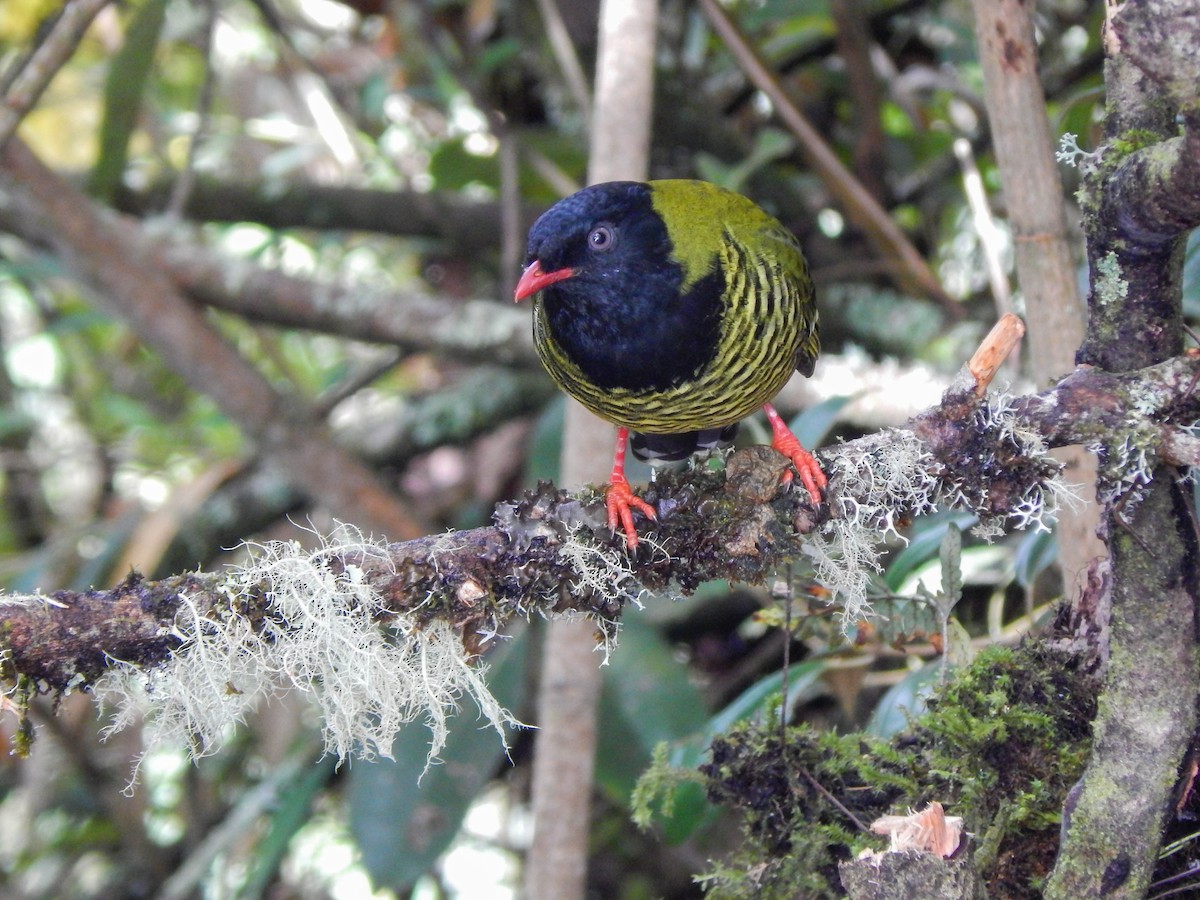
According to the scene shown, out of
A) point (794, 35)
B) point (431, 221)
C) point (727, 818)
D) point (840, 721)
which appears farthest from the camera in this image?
point (431, 221)

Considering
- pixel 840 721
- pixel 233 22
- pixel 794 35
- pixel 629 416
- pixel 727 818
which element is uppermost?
pixel 794 35

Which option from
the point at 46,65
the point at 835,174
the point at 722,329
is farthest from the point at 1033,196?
the point at 46,65

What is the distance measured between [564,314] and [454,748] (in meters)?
1.31

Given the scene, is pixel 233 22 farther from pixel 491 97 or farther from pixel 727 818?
pixel 727 818

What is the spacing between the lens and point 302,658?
148cm

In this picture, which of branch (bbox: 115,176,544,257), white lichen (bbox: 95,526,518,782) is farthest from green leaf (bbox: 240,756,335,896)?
branch (bbox: 115,176,544,257)

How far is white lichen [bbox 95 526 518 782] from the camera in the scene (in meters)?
1.44

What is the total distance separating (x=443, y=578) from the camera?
1533mm

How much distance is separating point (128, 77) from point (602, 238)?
2.23 metres

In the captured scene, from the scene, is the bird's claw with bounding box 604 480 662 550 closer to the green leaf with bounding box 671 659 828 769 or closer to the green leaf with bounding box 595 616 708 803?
the green leaf with bounding box 671 659 828 769

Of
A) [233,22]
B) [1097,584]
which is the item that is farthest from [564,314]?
[233,22]

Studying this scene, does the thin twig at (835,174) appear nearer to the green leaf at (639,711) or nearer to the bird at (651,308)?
the bird at (651,308)

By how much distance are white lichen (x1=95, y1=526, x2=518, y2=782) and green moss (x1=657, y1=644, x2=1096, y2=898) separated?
0.41 metres

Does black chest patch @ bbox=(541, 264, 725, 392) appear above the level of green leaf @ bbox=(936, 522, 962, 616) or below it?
above
